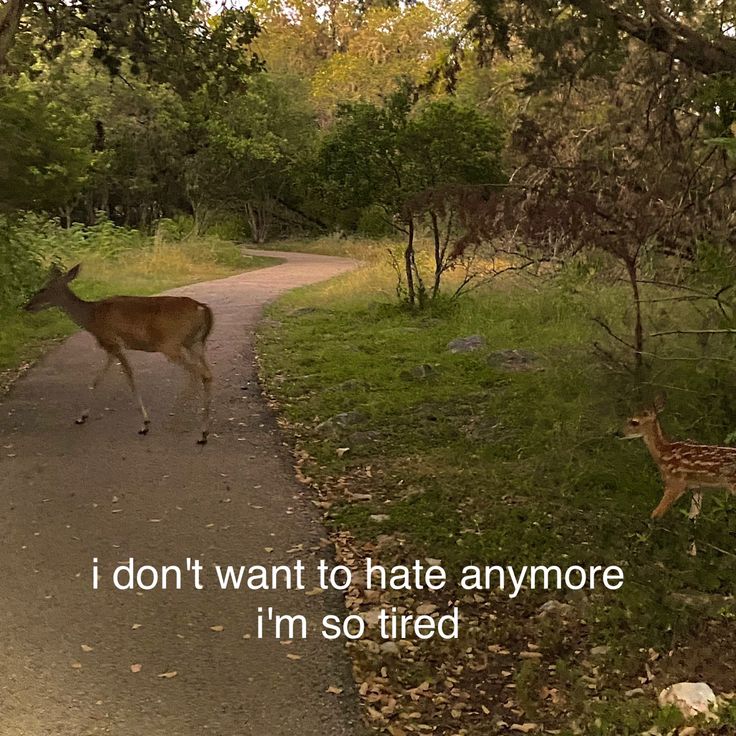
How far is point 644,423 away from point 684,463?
1.26 ft

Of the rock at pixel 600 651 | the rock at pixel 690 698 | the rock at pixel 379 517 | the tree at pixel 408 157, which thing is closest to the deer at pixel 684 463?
the rock at pixel 600 651

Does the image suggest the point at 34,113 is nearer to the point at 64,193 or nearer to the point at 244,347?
the point at 64,193

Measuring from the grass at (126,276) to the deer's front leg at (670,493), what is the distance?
7.48 meters

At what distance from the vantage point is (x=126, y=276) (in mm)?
20672

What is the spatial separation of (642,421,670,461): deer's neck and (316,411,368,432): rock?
3.15m

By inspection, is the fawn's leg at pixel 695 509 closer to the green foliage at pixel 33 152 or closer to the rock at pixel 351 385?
the rock at pixel 351 385

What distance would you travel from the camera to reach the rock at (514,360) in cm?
973

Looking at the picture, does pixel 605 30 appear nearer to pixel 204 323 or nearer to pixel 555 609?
pixel 204 323

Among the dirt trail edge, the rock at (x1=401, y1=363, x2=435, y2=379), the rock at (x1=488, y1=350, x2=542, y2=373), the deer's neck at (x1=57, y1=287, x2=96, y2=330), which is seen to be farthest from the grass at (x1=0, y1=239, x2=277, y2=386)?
the rock at (x1=488, y1=350, x2=542, y2=373)

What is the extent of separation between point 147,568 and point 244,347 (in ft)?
23.8

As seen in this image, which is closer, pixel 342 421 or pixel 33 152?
pixel 342 421

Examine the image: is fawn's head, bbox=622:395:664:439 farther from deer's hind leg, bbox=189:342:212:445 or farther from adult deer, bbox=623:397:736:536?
deer's hind leg, bbox=189:342:212:445

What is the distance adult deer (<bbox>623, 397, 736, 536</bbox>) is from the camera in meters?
4.63

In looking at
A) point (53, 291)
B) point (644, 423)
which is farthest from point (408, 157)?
point (644, 423)
